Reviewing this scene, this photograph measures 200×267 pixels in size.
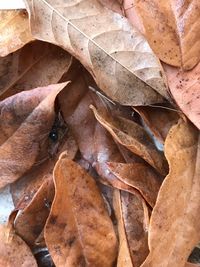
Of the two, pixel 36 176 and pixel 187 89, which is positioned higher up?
pixel 187 89

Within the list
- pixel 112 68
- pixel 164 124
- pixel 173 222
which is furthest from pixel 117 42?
pixel 173 222

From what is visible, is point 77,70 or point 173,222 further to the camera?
point 77,70

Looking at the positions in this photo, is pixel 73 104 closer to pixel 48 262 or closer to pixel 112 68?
pixel 112 68

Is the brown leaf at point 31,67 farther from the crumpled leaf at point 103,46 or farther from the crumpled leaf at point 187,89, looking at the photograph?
the crumpled leaf at point 187,89

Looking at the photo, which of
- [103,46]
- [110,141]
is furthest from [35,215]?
[103,46]

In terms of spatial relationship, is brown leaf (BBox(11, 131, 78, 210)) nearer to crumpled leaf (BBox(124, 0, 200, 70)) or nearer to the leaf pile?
the leaf pile

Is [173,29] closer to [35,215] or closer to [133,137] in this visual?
[133,137]
